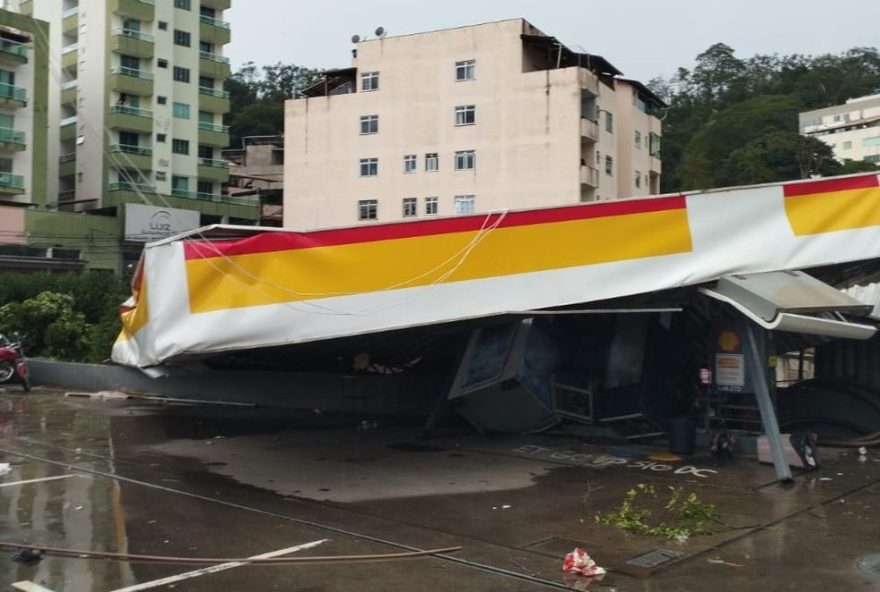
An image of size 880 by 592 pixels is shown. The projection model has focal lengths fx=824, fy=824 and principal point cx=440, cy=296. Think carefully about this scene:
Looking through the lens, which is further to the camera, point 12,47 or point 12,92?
point 12,92

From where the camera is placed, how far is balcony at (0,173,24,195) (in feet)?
155

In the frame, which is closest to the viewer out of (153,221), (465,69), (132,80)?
(465,69)

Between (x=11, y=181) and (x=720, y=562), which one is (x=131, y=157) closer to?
(x=11, y=181)

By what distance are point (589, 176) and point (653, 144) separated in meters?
13.1

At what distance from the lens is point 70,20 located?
56156 mm

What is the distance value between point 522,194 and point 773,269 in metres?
40.6

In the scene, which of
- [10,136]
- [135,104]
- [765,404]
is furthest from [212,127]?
[765,404]

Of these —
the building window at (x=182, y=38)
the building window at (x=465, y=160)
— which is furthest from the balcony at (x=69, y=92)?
the building window at (x=465, y=160)

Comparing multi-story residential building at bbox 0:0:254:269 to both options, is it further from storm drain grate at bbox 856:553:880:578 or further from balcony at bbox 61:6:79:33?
storm drain grate at bbox 856:553:880:578

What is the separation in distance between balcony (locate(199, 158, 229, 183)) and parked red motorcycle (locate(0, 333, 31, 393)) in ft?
134

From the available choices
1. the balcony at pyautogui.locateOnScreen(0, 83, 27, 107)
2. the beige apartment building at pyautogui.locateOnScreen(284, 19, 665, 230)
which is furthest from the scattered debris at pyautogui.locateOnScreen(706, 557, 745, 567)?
the balcony at pyautogui.locateOnScreen(0, 83, 27, 107)

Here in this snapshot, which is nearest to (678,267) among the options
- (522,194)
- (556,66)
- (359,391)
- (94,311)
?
(359,391)

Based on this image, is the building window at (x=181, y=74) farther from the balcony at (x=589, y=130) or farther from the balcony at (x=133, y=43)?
the balcony at (x=589, y=130)

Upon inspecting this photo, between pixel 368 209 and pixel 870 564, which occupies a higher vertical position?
pixel 368 209
